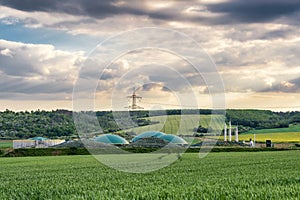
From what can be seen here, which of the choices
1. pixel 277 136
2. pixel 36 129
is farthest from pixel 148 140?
pixel 36 129

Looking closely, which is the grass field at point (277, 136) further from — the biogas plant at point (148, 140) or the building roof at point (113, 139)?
the building roof at point (113, 139)

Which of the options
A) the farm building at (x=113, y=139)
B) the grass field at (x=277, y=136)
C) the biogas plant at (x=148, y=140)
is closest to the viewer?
the biogas plant at (x=148, y=140)

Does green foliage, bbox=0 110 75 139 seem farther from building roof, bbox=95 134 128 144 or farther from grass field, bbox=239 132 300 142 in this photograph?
building roof, bbox=95 134 128 144

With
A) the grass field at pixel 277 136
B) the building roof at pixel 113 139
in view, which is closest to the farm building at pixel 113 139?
the building roof at pixel 113 139

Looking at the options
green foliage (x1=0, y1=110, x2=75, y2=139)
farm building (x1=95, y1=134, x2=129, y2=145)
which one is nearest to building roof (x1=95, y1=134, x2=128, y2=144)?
farm building (x1=95, y1=134, x2=129, y2=145)

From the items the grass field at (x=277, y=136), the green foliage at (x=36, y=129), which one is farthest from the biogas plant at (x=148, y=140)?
the green foliage at (x=36, y=129)

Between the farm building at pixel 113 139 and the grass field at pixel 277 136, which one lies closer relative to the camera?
the farm building at pixel 113 139

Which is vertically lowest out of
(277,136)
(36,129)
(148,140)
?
(277,136)

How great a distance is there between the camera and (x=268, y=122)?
195 meters

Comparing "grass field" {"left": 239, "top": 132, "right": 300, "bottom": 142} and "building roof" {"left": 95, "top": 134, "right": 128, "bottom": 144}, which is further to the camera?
"grass field" {"left": 239, "top": 132, "right": 300, "bottom": 142}

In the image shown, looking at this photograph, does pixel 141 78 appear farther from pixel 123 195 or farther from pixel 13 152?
pixel 13 152

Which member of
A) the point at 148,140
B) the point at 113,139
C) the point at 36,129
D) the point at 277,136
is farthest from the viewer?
the point at 36,129

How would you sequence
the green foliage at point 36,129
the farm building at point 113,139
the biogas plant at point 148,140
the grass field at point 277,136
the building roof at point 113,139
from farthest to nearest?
the green foliage at point 36,129
the grass field at point 277,136
the building roof at point 113,139
the farm building at point 113,139
the biogas plant at point 148,140

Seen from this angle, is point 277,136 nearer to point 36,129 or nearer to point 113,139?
point 113,139
